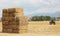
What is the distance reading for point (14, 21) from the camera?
53.7 ft

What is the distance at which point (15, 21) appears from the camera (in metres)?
16.3

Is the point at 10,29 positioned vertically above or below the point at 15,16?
below

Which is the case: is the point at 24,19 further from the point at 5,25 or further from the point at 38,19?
the point at 38,19

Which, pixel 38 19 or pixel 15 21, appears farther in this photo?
pixel 38 19

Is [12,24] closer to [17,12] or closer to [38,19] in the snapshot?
[17,12]

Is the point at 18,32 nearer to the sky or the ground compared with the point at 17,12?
nearer to the ground

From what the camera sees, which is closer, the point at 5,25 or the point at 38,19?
the point at 5,25

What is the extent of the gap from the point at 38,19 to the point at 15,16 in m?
37.7

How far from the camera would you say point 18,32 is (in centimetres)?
1619

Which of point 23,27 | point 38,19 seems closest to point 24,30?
point 23,27

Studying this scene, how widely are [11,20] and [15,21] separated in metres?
0.42

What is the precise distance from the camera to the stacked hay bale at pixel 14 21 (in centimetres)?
1623

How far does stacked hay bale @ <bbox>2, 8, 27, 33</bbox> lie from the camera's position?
1623 centimetres

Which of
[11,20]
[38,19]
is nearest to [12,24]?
[11,20]
